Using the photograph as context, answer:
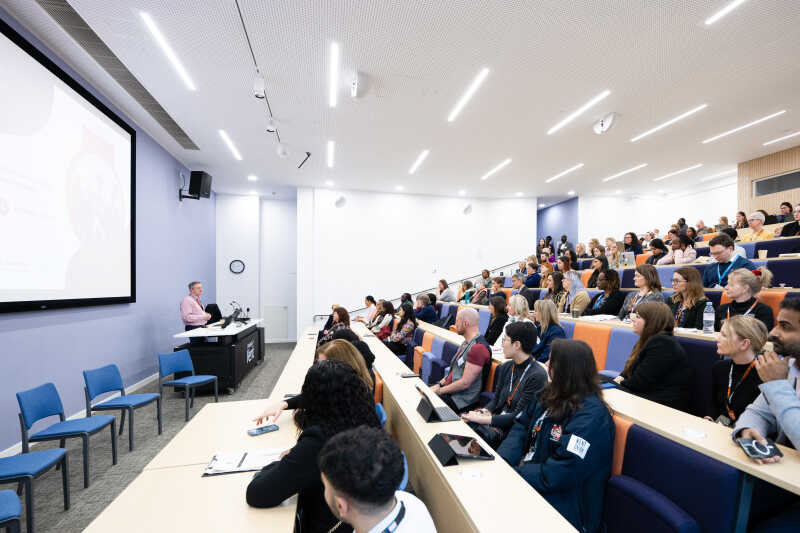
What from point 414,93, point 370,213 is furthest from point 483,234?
point 414,93

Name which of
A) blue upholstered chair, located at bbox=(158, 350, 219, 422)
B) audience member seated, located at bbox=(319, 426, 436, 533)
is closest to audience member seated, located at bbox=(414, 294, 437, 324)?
blue upholstered chair, located at bbox=(158, 350, 219, 422)

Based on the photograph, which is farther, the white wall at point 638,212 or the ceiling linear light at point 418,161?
the white wall at point 638,212

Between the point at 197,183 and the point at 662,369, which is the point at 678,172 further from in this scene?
the point at 197,183

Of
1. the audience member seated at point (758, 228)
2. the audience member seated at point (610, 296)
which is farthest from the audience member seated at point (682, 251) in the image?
the audience member seated at point (758, 228)

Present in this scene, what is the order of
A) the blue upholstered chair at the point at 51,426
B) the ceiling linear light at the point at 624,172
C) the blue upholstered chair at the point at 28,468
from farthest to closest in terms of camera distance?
the ceiling linear light at the point at 624,172 → the blue upholstered chair at the point at 51,426 → the blue upholstered chair at the point at 28,468

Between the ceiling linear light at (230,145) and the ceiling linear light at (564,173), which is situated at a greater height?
the ceiling linear light at (564,173)

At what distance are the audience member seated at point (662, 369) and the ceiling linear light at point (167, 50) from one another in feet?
16.7

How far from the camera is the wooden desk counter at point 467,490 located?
1.17 meters

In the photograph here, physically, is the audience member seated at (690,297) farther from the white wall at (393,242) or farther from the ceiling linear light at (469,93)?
the white wall at (393,242)

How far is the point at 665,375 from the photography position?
90.7 inches

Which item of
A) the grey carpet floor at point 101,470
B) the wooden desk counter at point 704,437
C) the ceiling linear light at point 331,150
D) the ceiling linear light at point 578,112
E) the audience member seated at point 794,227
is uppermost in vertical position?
the ceiling linear light at point 578,112

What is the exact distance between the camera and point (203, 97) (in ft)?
16.3

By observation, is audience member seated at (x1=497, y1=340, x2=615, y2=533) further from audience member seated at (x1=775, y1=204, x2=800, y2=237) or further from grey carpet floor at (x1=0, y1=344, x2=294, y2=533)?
audience member seated at (x1=775, y1=204, x2=800, y2=237)

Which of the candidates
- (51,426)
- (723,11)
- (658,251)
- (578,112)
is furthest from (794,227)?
(51,426)
